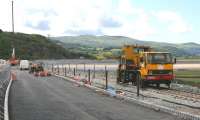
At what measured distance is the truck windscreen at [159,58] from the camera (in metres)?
35.0

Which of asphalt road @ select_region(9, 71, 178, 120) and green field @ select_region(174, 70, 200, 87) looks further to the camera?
green field @ select_region(174, 70, 200, 87)

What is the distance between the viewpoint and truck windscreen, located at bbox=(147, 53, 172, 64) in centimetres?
3497

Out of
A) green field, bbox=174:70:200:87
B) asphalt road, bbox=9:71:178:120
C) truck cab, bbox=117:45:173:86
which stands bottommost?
green field, bbox=174:70:200:87

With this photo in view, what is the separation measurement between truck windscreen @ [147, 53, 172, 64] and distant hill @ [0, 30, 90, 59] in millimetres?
106831

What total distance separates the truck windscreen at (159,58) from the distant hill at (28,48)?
4206 inches

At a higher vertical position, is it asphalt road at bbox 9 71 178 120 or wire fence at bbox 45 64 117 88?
asphalt road at bbox 9 71 178 120

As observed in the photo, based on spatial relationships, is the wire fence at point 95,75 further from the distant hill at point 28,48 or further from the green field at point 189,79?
the distant hill at point 28,48

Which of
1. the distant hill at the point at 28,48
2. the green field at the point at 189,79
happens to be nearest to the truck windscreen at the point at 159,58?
the green field at the point at 189,79

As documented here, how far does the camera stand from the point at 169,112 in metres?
19.3

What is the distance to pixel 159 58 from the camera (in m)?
35.2

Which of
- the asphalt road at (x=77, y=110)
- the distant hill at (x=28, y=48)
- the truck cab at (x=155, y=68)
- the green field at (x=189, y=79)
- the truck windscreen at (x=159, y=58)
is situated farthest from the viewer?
the distant hill at (x=28, y=48)

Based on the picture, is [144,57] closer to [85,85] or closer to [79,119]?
[85,85]

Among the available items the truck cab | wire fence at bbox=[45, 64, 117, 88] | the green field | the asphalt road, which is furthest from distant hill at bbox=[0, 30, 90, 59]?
the asphalt road

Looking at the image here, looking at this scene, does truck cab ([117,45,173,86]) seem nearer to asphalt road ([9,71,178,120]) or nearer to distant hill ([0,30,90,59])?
asphalt road ([9,71,178,120])
